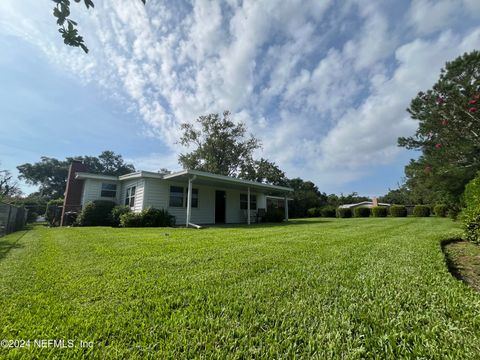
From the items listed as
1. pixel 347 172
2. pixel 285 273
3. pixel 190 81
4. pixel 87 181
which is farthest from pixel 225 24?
pixel 347 172

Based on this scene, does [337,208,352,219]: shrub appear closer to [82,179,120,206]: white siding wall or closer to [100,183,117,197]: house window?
[100,183,117,197]: house window

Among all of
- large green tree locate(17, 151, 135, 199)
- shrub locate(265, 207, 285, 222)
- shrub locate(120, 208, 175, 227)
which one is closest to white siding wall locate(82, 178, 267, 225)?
shrub locate(120, 208, 175, 227)

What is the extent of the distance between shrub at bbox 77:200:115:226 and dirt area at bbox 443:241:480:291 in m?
13.8

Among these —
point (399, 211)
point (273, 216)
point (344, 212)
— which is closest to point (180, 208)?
point (273, 216)

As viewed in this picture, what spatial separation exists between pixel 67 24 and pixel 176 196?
11342 mm

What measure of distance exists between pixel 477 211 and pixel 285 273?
5.62 m

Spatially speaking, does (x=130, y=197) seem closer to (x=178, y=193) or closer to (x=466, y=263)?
(x=178, y=193)

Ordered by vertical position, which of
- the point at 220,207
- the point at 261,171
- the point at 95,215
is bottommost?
the point at 95,215

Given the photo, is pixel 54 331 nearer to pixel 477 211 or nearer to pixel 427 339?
pixel 427 339

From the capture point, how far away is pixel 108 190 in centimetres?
1469

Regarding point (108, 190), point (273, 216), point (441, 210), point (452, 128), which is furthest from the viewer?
point (441, 210)

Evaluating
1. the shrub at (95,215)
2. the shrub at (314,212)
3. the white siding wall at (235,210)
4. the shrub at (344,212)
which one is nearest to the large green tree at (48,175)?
the shrub at (95,215)

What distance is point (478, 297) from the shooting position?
223cm

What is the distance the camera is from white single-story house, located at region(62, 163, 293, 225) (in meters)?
12.1
